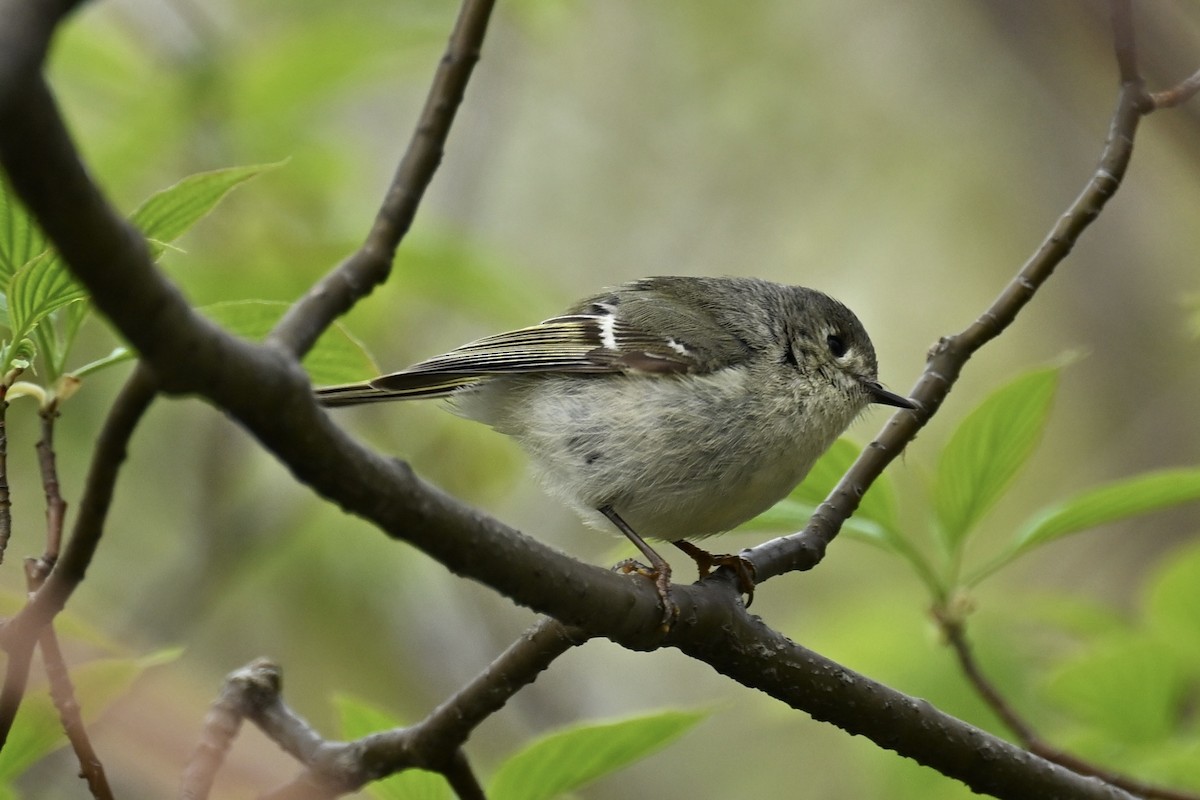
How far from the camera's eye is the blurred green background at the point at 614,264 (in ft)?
10.2

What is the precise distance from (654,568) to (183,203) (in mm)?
1010

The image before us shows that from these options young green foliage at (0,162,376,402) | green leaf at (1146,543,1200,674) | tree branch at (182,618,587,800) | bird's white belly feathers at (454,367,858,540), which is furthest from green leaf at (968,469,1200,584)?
young green foliage at (0,162,376,402)

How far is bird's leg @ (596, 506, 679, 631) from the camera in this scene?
163 cm

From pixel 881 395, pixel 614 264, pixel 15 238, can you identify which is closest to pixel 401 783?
pixel 15 238

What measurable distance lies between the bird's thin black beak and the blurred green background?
662 millimetres

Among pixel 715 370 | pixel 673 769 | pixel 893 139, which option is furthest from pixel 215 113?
pixel 893 139

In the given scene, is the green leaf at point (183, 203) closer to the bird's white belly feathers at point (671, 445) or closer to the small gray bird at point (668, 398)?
the small gray bird at point (668, 398)

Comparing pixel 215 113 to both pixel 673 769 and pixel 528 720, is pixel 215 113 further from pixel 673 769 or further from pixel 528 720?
pixel 673 769

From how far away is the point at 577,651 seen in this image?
5918 millimetres

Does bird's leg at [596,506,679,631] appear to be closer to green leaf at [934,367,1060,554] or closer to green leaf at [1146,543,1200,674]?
green leaf at [934,367,1060,554]

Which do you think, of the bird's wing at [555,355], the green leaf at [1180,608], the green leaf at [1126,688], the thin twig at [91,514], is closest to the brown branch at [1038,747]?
the green leaf at [1126,688]

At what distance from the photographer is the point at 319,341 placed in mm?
1615

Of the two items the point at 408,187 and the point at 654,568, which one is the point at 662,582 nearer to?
the point at 654,568

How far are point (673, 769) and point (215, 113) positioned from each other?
3.92 metres
